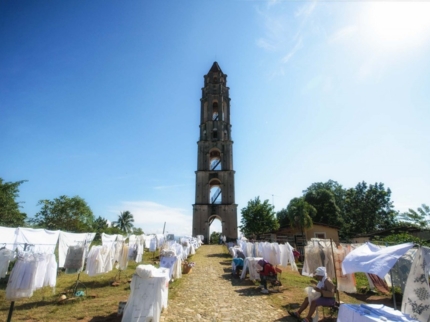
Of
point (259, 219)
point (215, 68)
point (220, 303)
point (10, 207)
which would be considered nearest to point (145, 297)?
point (220, 303)

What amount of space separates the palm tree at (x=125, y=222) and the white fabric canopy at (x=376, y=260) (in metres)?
59.8

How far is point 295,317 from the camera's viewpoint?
6699 millimetres

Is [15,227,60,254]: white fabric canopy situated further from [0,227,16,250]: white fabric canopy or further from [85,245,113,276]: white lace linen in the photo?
[85,245,113,276]: white lace linen

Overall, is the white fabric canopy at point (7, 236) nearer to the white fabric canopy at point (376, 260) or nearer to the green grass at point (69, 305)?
the green grass at point (69, 305)

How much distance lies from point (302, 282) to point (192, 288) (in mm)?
5924

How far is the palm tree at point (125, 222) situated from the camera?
57775 millimetres

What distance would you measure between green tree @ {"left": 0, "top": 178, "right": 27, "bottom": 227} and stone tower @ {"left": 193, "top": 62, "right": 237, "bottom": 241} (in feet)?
64.4

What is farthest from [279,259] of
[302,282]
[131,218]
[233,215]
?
[131,218]

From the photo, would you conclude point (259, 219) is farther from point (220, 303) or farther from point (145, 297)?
point (145, 297)

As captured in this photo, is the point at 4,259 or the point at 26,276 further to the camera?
the point at 4,259

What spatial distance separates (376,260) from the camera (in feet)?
15.5

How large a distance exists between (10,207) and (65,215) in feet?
51.2

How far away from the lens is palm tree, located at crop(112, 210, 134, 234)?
57775 millimetres

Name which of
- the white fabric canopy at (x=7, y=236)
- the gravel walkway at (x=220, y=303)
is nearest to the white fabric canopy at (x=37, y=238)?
the white fabric canopy at (x=7, y=236)
